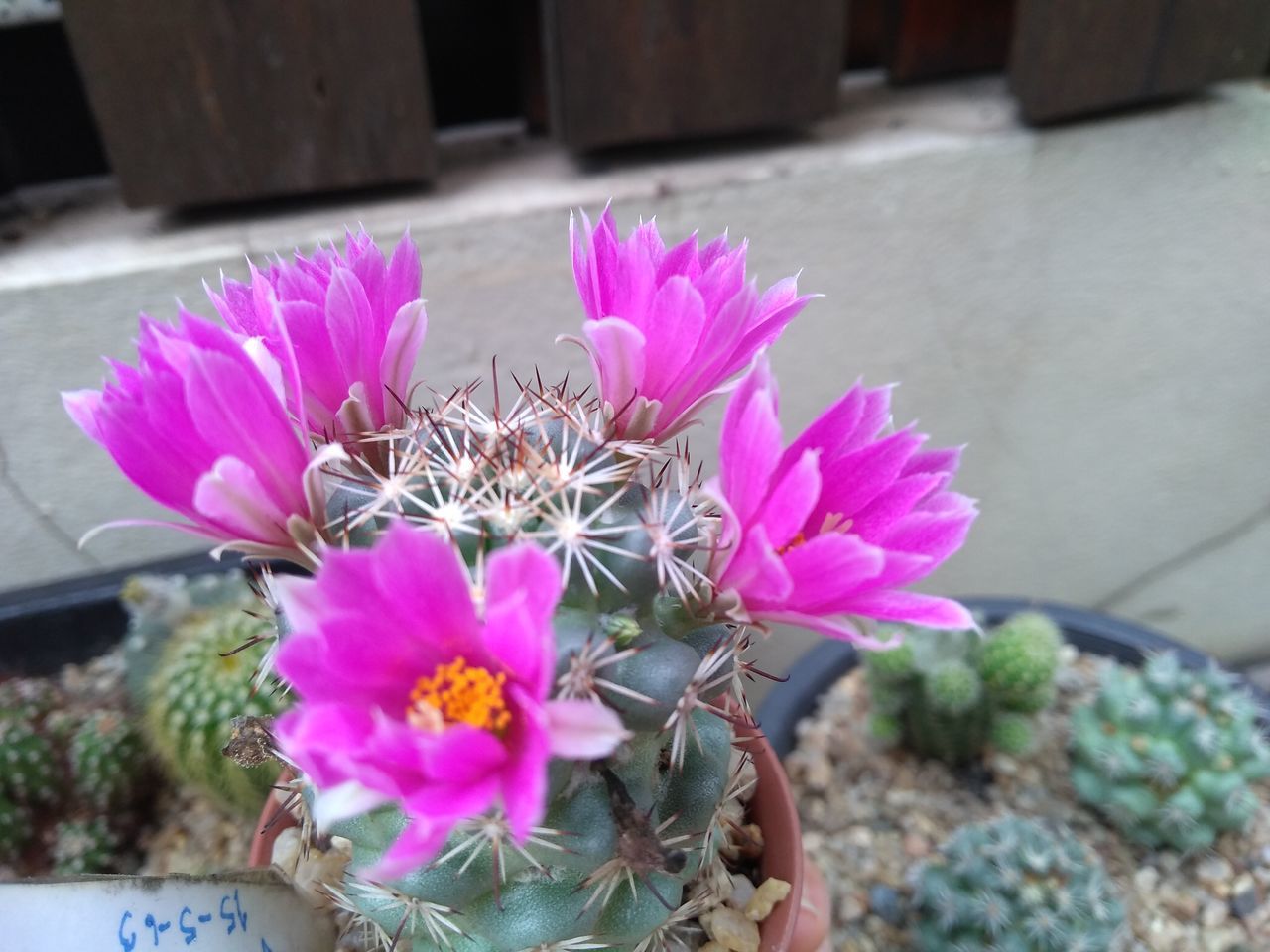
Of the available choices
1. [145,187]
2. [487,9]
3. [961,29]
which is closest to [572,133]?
[487,9]

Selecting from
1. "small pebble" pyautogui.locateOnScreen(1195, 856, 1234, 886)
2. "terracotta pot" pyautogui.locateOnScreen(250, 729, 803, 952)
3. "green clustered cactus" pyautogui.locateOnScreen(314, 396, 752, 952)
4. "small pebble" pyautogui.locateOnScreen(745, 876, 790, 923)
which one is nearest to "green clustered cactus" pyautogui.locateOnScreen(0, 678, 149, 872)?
"terracotta pot" pyautogui.locateOnScreen(250, 729, 803, 952)

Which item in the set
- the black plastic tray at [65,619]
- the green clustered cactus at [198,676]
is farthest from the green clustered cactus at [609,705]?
the black plastic tray at [65,619]

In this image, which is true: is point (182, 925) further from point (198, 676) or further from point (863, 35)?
point (863, 35)

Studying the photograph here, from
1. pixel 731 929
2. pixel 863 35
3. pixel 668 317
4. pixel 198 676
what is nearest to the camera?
pixel 668 317

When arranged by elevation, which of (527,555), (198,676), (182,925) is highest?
(527,555)

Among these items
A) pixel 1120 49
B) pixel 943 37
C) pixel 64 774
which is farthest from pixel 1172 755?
pixel 64 774
